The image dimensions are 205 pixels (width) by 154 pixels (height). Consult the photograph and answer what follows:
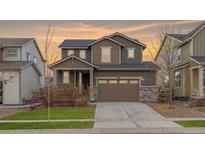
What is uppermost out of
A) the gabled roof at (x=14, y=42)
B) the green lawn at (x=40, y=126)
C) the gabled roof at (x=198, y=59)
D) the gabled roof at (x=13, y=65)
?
the gabled roof at (x=14, y=42)

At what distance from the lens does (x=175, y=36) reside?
99.9 feet

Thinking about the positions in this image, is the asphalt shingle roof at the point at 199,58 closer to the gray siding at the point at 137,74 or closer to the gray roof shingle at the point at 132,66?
the gray roof shingle at the point at 132,66

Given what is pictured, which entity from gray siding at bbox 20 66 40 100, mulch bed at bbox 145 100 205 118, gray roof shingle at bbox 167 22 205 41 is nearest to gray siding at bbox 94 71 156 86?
gray roof shingle at bbox 167 22 205 41

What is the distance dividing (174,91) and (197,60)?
7086mm

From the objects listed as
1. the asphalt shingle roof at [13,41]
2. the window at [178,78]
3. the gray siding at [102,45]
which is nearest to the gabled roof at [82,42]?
the gray siding at [102,45]

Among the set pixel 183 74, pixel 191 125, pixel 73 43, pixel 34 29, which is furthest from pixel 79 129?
pixel 73 43

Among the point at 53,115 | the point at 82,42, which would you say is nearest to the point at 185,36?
the point at 82,42

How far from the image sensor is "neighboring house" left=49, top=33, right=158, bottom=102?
29.0 meters

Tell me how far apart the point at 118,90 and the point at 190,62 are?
276 inches

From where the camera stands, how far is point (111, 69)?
2970 centimetres

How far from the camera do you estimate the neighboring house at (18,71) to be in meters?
26.5

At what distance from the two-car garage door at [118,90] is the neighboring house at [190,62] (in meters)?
4.30

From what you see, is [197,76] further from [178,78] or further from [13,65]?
[13,65]

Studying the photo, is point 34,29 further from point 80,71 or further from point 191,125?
point 191,125
